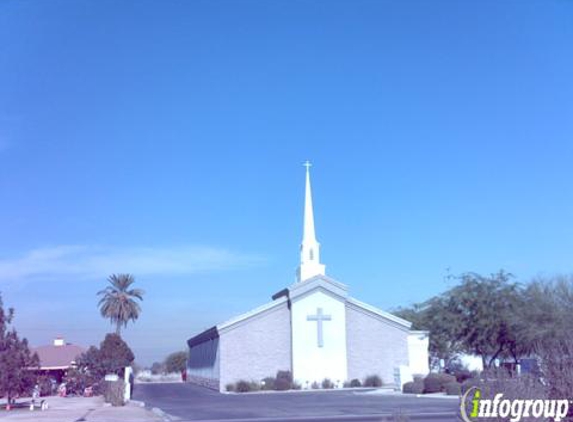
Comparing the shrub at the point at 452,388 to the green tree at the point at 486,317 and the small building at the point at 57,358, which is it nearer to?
the green tree at the point at 486,317

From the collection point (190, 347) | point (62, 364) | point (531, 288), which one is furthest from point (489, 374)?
point (190, 347)

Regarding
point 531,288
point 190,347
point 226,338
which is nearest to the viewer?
point 531,288

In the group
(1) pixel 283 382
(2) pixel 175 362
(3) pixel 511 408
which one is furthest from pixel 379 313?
(2) pixel 175 362

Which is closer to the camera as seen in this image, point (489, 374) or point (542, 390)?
point (542, 390)

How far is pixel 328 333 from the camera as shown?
1978 inches

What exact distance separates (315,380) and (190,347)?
32.7 meters

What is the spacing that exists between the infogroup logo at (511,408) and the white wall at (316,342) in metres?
37.5

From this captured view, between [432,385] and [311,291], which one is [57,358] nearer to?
[311,291]

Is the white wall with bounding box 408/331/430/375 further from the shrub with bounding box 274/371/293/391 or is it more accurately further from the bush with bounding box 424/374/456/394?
the bush with bounding box 424/374/456/394

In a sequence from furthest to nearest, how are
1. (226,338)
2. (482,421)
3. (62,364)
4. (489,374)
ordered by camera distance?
(62,364), (226,338), (489,374), (482,421)

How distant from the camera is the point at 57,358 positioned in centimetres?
6084

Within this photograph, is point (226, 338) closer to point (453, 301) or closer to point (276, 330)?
point (276, 330)

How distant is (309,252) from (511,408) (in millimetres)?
42683

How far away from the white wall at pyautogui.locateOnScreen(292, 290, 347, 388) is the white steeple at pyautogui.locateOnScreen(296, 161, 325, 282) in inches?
124
